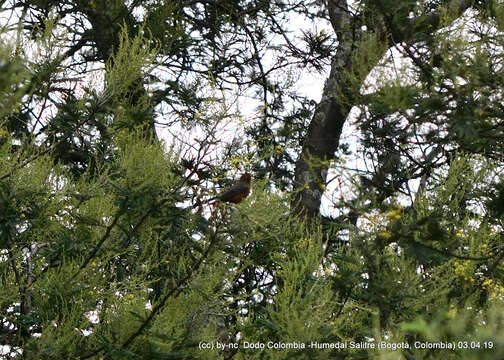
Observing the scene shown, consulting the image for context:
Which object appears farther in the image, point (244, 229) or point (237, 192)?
point (237, 192)

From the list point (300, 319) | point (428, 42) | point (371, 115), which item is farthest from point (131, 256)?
point (428, 42)

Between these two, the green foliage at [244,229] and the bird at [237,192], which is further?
the bird at [237,192]

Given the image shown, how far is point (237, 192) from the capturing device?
4.04 m

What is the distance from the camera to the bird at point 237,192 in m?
3.86

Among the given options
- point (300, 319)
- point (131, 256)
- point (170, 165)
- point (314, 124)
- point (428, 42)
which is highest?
point (314, 124)

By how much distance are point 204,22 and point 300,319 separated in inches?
159

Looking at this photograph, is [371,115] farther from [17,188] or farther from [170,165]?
[17,188]

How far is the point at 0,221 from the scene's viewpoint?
3.78 metres

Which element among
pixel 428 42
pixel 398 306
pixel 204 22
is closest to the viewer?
pixel 398 306

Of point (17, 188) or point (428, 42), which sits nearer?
point (428, 42)

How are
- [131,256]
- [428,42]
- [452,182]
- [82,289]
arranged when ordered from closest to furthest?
[428,42]
[82,289]
[452,182]
[131,256]

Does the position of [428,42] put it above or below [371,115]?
above

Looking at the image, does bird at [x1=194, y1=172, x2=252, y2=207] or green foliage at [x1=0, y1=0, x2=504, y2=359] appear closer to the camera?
green foliage at [x1=0, y1=0, x2=504, y2=359]

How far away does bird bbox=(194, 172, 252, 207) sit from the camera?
12.7ft
